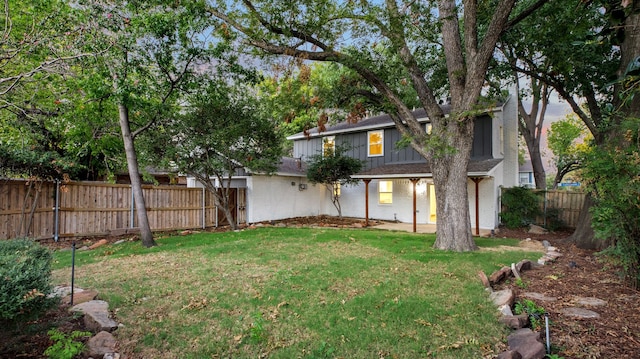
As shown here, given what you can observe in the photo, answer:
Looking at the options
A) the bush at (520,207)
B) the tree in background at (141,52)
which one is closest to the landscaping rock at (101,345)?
Result: the tree in background at (141,52)

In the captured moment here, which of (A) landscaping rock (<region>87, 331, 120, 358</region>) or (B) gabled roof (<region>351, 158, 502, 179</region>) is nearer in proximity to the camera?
(A) landscaping rock (<region>87, 331, 120, 358</region>)

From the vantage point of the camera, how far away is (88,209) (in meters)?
9.11

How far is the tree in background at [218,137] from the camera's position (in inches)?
410

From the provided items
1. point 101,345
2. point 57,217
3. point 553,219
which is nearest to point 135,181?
point 57,217

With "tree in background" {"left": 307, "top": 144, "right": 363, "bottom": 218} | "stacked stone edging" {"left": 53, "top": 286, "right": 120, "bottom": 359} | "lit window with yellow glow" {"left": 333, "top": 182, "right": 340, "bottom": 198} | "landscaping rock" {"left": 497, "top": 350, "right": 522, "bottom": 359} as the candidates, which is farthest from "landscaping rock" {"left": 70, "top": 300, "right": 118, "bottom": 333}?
"lit window with yellow glow" {"left": 333, "top": 182, "right": 340, "bottom": 198}

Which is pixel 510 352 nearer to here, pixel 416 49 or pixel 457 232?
pixel 457 232

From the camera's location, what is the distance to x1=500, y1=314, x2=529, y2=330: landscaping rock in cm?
322

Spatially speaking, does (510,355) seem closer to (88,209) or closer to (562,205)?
(88,209)

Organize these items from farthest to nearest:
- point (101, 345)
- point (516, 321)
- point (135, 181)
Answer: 1. point (135, 181)
2. point (516, 321)
3. point (101, 345)

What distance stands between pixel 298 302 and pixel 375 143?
1242cm

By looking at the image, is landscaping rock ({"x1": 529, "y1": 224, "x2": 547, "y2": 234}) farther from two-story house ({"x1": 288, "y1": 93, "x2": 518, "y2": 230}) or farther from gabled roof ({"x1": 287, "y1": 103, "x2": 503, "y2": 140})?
gabled roof ({"x1": 287, "y1": 103, "x2": 503, "y2": 140})

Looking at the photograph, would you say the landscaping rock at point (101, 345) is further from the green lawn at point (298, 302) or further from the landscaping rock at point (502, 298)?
the landscaping rock at point (502, 298)

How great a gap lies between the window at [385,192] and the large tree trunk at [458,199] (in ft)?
24.7

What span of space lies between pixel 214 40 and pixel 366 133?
9441mm
